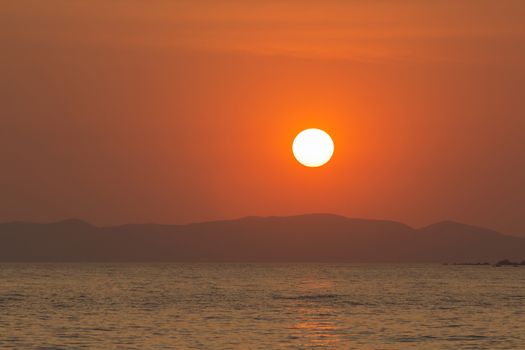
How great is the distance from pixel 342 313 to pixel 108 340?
32.6 metres

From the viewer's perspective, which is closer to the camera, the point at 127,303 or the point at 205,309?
the point at 205,309

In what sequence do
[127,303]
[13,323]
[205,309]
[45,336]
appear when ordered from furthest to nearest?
1. [127,303]
2. [205,309]
3. [13,323]
4. [45,336]

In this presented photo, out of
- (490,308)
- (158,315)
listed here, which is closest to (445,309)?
(490,308)

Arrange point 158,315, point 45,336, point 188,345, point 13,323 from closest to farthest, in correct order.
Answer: point 188,345
point 45,336
point 13,323
point 158,315

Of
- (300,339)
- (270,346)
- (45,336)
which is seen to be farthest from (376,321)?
(45,336)

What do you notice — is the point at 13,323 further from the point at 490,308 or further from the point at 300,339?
the point at 490,308

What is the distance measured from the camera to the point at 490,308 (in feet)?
337

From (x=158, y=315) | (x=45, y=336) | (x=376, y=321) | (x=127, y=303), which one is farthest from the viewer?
(x=127, y=303)

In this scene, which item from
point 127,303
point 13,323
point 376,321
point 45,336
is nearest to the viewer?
point 45,336

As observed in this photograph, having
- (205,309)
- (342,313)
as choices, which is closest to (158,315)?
(205,309)

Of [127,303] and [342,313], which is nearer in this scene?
[342,313]

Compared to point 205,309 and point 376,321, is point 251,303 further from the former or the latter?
point 376,321

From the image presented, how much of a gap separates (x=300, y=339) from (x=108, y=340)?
41.7ft

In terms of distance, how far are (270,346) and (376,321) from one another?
2147cm
